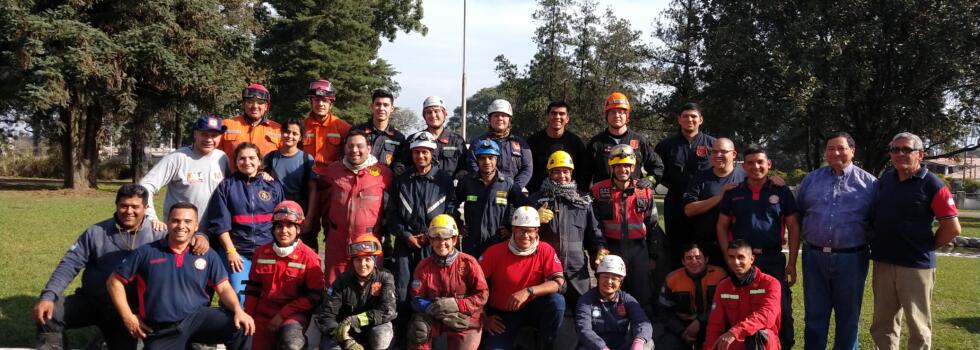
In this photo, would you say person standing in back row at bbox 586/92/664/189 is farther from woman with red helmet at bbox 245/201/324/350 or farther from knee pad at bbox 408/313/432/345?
woman with red helmet at bbox 245/201/324/350

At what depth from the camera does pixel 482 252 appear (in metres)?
6.91

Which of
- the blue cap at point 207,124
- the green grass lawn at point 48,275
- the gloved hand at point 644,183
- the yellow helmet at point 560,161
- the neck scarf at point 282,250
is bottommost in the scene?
the green grass lawn at point 48,275

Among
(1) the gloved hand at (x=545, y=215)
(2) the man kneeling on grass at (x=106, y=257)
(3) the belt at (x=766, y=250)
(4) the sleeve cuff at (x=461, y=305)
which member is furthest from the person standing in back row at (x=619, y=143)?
(2) the man kneeling on grass at (x=106, y=257)

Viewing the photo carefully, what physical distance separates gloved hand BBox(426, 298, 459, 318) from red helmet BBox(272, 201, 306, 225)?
1.50m

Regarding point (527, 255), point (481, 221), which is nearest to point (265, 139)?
point (481, 221)

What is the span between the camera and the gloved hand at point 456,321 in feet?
20.3

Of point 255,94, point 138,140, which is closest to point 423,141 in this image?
point 255,94

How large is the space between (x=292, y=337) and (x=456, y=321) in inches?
57.5

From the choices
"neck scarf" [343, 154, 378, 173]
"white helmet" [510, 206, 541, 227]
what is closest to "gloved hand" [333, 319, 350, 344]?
"neck scarf" [343, 154, 378, 173]

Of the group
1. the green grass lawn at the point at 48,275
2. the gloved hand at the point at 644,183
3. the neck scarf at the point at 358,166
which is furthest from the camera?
the green grass lawn at the point at 48,275

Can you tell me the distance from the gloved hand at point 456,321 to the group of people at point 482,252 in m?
0.01

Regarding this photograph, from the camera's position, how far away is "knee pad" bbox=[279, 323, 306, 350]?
19.6ft

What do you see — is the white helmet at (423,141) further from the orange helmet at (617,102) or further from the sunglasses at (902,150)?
the sunglasses at (902,150)

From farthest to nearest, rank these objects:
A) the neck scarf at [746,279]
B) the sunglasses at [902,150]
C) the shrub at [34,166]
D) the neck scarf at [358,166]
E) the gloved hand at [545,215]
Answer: the shrub at [34,166]
the neck scarf at [358,166]
the gloved hand at [545,215]
the sunglasses at [902,150]
the neck scarf at [746,279]
